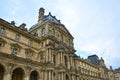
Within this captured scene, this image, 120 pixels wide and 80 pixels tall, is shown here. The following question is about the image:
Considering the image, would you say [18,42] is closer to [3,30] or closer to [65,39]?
[3,30]

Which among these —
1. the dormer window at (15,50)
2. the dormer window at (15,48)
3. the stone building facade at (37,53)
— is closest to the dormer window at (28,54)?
A: the stone building facade at (37,53)

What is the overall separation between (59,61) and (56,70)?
305cm

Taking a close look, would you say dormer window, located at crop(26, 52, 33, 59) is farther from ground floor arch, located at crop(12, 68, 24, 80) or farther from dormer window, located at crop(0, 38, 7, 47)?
dormer window, located at crop(0, 38, 7, 47)

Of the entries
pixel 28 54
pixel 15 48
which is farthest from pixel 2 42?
pixel 28 54

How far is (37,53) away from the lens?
42.7 metres

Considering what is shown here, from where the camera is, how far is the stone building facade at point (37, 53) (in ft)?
107

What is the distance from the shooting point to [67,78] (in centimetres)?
4459

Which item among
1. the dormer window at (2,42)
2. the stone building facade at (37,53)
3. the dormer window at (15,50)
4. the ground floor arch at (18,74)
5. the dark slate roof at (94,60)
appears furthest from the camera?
the dark slate roof at (94,60)

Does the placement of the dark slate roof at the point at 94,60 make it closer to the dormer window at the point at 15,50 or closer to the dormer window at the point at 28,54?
Result: the dormer window at the point at 28,54

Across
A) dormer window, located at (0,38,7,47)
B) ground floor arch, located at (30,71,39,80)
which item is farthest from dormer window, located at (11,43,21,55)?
ground floor arch, located at (30,71,39,80)

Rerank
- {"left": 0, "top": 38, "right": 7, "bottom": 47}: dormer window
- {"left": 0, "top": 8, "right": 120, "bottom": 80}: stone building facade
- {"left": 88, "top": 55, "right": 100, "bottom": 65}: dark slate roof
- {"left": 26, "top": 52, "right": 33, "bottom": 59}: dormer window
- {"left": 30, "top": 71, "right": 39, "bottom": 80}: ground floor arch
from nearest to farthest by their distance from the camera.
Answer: {"left": 0, "top": 8, "right": 120, "bottom": 80}: stone building facade → {"left": 0, "top": 38, "right": 7, "bottom": 47}: dormer window → {"left": 30, "top": 71, "right": 39, "bottom": 80}: ground floor arch → {"left": 26, "top": 52, "right": 33, "bottom": 59}: dormer window → {"left": 88, "top": 55, "right": 100, "bottom": 65}: dark slate roof

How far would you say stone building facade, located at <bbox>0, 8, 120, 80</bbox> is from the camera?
3275 centimetres

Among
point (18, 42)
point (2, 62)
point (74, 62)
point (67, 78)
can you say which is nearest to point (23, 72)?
point (2, 62)

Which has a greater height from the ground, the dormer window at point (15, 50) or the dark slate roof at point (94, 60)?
the dark slate roof at point (94, 60)
